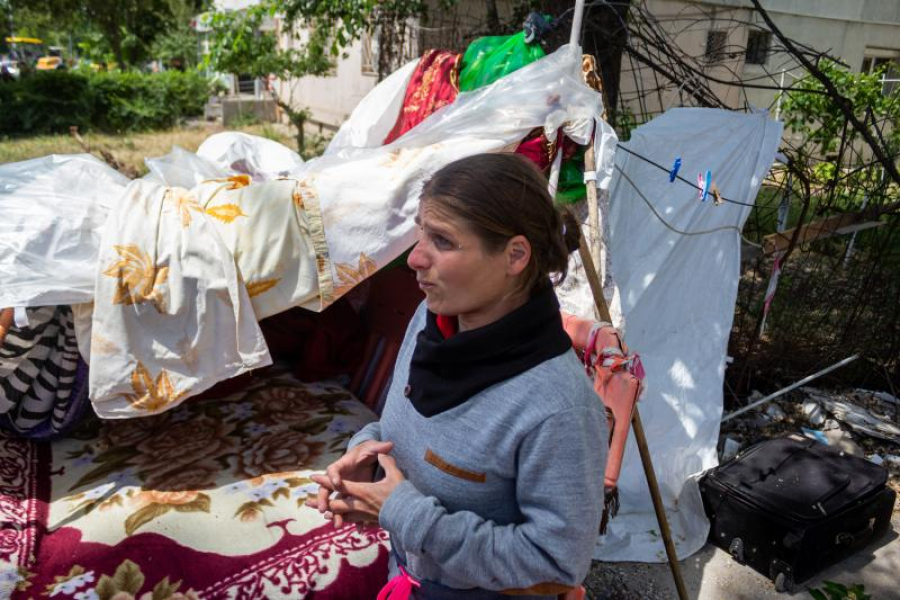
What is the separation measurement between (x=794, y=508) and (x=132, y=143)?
1288 cm

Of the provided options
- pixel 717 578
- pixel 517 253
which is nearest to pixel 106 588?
pixel 517 253

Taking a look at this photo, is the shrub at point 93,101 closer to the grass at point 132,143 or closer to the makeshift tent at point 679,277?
the grass at point 132,143

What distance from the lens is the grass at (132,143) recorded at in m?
11.2

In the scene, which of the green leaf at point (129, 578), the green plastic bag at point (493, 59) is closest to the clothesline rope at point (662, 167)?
the green plastic bag at point (493, 59)

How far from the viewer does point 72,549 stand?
2.31 m

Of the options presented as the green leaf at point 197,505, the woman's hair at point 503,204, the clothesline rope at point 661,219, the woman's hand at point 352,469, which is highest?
the woman's hair at point 503,204

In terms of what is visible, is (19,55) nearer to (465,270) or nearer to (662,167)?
(662,167)

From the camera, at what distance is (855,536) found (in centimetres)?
292

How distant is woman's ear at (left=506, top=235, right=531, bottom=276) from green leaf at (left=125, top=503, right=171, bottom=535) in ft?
5.99

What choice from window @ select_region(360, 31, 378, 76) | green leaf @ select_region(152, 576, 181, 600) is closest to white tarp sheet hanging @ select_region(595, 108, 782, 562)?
green leaf @ select_region(152, 576, 181, 600)

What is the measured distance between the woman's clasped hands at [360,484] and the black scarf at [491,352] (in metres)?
0.12

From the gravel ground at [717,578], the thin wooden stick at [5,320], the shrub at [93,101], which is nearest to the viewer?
the thin wooden stick at [5,320]

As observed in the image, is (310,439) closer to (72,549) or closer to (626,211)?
(72,549)

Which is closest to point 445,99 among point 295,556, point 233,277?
point 233,277
